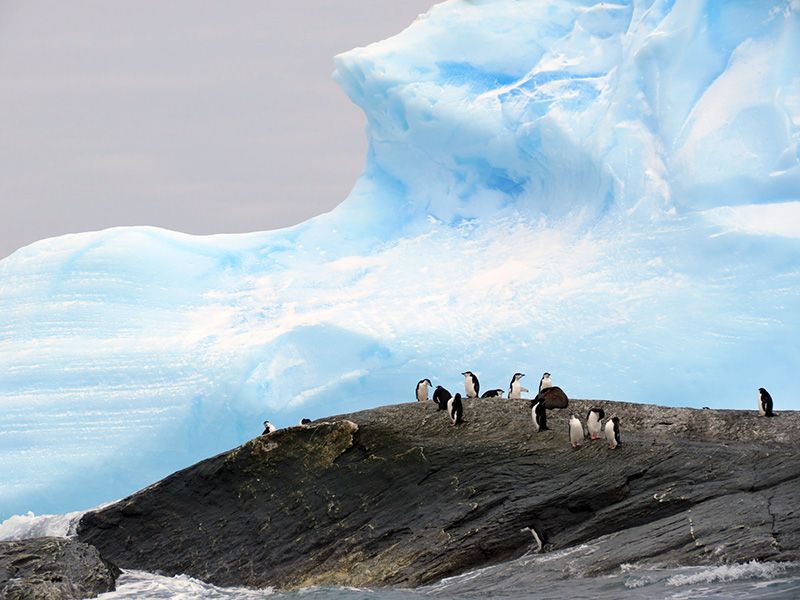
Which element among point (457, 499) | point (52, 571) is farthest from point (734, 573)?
point (52, 571)

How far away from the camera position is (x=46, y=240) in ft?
101

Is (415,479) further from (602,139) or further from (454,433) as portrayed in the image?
(602,139)

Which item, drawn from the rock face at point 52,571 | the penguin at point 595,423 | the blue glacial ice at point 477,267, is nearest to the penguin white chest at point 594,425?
the penguin at point 595,423

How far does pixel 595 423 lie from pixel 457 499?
1.90m

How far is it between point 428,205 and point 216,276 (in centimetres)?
568

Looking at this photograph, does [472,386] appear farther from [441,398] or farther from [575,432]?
[575,432]

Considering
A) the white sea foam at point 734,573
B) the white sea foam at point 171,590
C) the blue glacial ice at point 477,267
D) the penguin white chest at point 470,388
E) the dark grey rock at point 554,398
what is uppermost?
the blue glacial ice at point 477,267

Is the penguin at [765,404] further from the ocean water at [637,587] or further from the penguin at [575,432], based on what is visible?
the ocean water at [637,587]

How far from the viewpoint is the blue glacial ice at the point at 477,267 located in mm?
26250

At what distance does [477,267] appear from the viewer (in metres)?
28.9

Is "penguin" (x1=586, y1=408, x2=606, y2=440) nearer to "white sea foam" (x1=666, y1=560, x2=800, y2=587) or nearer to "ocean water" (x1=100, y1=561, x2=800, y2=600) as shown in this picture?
"ocean water" (x1=100, y1=561, x2=800, y2=600)

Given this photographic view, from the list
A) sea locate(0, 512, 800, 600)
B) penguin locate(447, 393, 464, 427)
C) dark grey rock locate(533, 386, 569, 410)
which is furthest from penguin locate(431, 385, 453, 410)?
sea locate(0, 512, 800, 600)

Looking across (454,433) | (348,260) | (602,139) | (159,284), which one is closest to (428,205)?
(348,260)

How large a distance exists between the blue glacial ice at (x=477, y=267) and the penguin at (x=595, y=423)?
11.3m
